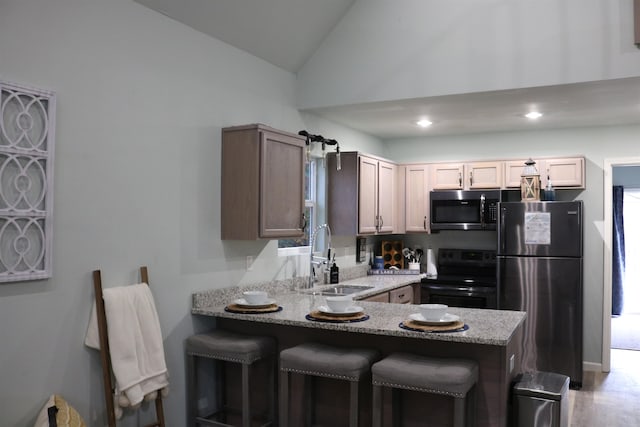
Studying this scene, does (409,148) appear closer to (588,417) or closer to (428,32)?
(428,32)

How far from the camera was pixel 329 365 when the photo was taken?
309 cm

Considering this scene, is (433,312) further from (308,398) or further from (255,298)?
(255,298)

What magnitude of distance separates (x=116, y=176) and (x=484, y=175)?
407 centimetres

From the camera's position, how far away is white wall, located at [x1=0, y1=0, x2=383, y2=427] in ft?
8.95

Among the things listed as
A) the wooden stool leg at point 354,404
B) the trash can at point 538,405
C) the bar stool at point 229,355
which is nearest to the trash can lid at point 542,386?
the trash can at point 538,405

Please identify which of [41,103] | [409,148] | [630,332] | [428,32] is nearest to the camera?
[41,103]

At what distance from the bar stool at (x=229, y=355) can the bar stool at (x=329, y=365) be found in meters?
0.27

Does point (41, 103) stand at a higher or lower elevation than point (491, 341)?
higher

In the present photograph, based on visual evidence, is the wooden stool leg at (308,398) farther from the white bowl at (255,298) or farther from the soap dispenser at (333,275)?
the soap dispenser at (333,275)

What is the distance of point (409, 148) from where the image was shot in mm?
6664

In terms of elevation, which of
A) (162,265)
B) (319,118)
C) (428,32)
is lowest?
(162,265)

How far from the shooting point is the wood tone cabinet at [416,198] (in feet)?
20.5

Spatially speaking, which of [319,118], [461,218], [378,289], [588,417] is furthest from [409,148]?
[588,417]

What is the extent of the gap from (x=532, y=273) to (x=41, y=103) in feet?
14.4
